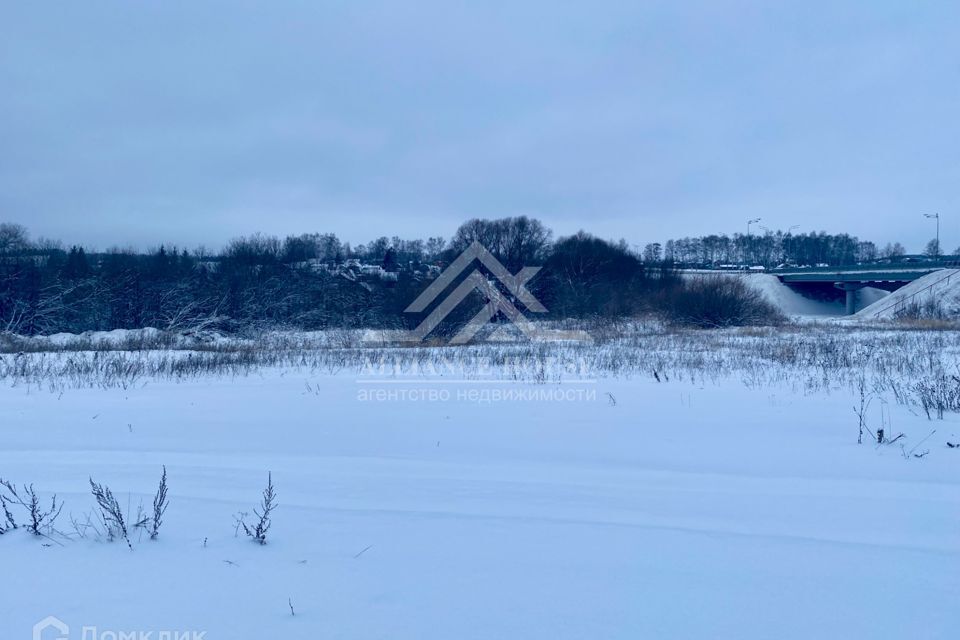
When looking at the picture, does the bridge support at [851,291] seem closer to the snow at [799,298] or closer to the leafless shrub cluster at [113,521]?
the snow at [799,298]

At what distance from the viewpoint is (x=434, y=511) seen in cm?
393

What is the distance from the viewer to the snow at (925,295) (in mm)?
36134

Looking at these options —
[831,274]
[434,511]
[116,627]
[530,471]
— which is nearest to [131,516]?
[116,627]

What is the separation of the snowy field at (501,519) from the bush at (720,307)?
861 inches

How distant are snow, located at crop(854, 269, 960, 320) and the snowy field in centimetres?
3639

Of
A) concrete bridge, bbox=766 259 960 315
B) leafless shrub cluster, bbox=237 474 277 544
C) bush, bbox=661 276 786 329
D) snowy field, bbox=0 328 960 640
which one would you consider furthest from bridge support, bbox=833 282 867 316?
leafless shrub cluster, bbox=237 474 277 544

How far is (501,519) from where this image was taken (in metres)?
3.78

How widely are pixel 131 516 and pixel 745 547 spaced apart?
4012 mm

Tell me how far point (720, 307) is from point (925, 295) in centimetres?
2281

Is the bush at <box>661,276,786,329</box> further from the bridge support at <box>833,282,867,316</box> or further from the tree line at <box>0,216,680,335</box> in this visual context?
the bridge support at <box>833,282,867,316</box>

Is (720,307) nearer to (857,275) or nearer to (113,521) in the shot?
(857,275)

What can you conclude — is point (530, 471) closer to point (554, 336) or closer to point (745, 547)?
point (745, 547)

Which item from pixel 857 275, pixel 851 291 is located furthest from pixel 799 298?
pixel 857 275

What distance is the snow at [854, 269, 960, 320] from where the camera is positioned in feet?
119
